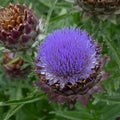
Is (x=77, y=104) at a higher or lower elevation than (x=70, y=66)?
lower

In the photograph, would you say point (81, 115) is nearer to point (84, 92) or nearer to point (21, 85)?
point (84, 92)

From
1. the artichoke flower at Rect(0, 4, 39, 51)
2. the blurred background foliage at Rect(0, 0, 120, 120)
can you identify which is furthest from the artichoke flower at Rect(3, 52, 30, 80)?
the artichoke flower at Rect(0, 4, 39, 51)

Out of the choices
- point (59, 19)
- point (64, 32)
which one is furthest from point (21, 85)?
point (64, 32)

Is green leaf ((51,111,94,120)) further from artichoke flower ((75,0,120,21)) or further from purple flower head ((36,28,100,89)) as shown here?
artichoke flower ((75,0,120,21))

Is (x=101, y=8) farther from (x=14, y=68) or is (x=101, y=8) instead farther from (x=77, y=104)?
(x=14, y=68)

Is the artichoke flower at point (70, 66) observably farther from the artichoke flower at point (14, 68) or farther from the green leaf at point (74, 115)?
the artichoke flower at point (14, 68)

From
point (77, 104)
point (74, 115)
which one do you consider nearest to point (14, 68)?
point (77, 104)
